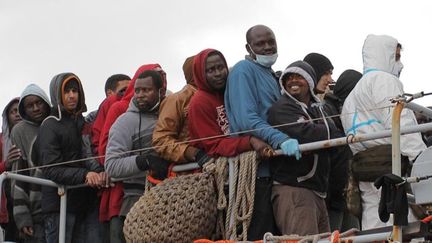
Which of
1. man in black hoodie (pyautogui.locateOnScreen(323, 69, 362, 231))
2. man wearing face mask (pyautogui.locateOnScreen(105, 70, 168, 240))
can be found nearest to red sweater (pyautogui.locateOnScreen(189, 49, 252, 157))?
man wearing face mask (pyautogui.locateOnScreen(105, 70, 168, 240))

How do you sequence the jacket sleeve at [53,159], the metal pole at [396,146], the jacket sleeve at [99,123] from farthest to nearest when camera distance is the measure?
the jacket sleeve at [99,123]
the jacket sleeve at [53,159]
the metal pole at [396,146]

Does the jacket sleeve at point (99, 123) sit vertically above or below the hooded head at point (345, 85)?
below

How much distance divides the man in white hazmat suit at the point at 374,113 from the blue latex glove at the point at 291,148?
0.89 metres

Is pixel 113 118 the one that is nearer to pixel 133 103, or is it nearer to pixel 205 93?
pixel 133 103

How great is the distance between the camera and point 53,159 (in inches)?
426

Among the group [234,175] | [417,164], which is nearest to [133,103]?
[234,175]

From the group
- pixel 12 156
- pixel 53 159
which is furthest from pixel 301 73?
pixel 12 156

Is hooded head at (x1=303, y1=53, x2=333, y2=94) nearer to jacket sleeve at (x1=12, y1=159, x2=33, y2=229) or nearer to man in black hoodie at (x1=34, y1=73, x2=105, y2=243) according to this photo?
man in black hoodie at (x1=34, y1=73, x2=105, y2=243)

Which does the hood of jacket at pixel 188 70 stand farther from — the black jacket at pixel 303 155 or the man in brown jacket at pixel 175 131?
the black jacket at pixel 303 155

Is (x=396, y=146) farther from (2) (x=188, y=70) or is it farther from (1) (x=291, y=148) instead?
→ (2) (x=188, y=70)

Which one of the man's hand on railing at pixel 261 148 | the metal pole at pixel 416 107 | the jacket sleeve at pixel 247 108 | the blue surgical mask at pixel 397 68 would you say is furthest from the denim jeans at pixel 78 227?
the metal pole at pixel 416 107

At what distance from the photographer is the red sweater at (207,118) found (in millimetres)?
9570

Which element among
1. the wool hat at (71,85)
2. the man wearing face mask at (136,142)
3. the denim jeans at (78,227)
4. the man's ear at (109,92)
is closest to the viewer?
the man wearing face mask at (136,142)

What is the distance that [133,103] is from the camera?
10.7 metres
